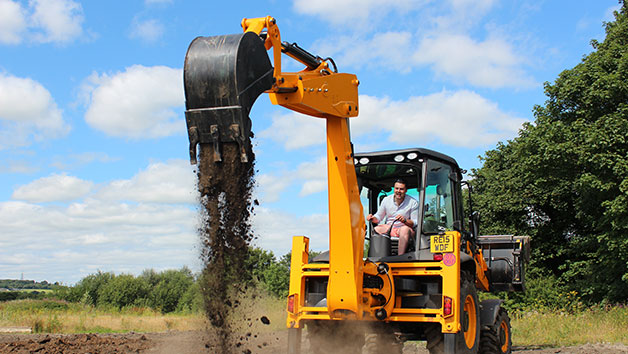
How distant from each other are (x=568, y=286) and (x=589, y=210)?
4.21 m

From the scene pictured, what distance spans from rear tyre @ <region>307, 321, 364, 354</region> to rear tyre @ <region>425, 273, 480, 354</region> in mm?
882

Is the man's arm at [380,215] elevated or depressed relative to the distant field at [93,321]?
elevated

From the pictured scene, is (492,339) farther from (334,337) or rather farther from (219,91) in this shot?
(219,91)

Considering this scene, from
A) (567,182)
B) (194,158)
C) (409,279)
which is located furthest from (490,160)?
(194,158)

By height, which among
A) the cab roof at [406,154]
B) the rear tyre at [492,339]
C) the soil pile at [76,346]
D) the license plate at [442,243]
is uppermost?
the cab roof at [406,154]

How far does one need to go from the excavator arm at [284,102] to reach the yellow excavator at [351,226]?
0.04ft

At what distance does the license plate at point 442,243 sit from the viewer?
6830 millimetres

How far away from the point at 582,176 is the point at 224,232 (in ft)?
56.9

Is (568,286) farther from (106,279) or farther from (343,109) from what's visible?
(106,279)

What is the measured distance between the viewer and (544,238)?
93.1 ft

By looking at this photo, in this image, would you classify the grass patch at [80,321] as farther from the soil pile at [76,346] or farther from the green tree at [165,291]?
the green tree at [165,291]

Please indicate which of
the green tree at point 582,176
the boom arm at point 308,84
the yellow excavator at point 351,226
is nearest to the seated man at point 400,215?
the yellow excavator at point 351,226

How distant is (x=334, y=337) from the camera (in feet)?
24.5

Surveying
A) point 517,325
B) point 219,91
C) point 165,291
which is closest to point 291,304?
point 219,91
